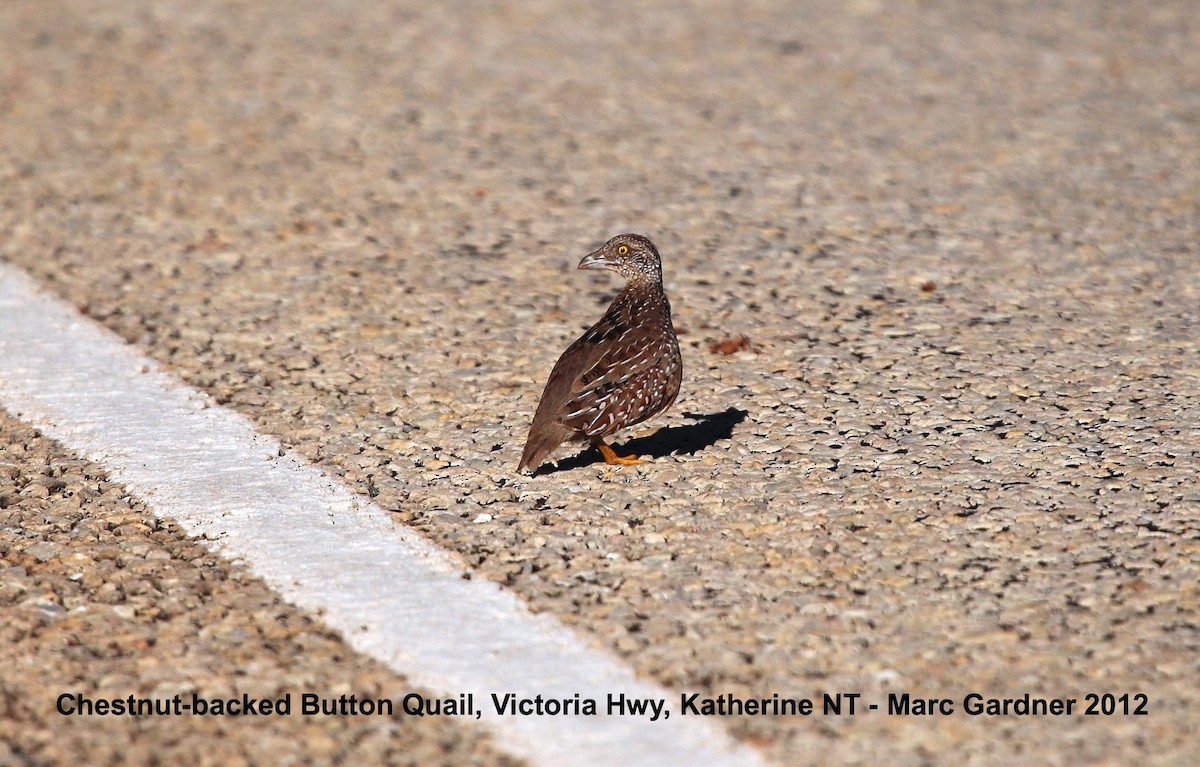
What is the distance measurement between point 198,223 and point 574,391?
4.14m

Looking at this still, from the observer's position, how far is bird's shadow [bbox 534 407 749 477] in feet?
21.2

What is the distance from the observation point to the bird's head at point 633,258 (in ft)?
22.3

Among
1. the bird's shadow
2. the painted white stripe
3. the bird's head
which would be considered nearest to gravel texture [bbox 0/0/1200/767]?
the bird's shadow

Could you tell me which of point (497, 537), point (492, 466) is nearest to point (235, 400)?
point (492, 466)

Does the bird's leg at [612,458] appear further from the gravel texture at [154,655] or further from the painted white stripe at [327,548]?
the gravel texture at [154,655]

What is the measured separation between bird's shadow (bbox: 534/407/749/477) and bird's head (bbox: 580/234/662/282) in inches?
27.0

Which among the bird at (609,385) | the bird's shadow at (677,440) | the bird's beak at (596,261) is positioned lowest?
the bird's shadow at (677,440)

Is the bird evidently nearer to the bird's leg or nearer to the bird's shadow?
the bird's leg

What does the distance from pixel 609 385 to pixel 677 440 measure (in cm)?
57

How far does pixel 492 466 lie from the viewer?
6305 mm

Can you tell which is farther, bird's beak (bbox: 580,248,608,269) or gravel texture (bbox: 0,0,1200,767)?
bird's beak (bbox: 580,248,608,269)

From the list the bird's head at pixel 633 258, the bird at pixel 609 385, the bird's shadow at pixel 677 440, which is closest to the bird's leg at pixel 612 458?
the bird at pixel 609 385

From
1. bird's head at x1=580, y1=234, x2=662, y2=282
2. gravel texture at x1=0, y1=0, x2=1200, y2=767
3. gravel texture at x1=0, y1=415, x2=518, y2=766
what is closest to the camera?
gravel texture at x1=0, y1=415, x2=518, y2=766

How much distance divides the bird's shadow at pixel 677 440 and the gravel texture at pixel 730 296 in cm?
3
